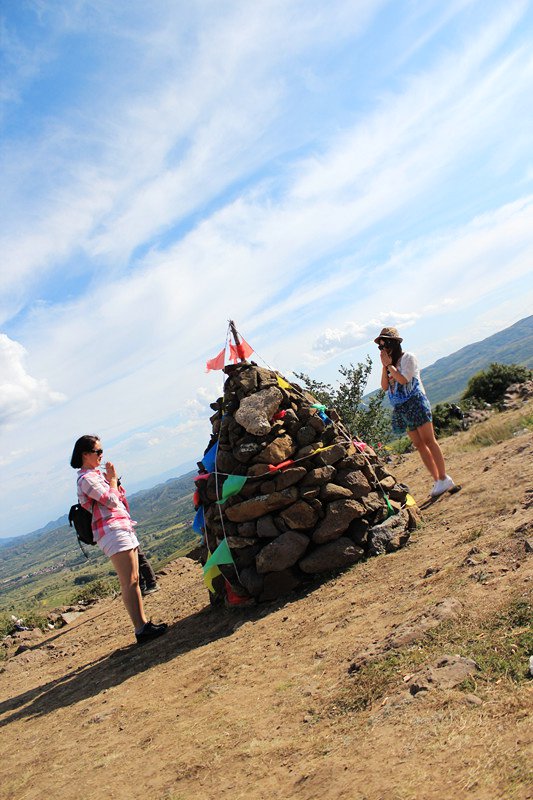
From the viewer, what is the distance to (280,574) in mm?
6570

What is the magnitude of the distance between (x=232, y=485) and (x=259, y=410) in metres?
1.09

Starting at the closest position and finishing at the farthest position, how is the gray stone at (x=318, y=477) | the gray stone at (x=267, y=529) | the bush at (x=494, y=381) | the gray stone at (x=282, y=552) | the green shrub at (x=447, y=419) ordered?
the gray stone at (x=282, y=552) → the gray stone at (x=267, y=529) → the gray stone at (x=318, y=477) → the green shrub at (x=447, y=419) → the bush at (x=494, y=381)

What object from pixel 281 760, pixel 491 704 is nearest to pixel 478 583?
pixel 491 704

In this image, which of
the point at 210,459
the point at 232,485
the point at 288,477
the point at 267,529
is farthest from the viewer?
the point at 210,459

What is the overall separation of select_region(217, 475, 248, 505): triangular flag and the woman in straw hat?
8.63 feet

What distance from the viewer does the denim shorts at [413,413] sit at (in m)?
7.73

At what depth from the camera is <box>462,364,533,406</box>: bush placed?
22344 mm

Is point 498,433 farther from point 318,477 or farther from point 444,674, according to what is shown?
point 444,674

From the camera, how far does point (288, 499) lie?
668 cm

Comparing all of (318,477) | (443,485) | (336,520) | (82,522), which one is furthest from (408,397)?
(82,522)

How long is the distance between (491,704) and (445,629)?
3.19ft

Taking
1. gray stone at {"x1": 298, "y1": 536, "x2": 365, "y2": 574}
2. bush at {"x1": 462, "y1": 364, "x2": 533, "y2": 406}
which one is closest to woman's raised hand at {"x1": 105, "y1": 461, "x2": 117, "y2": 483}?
gray stone at {"x1": 298, "y1": 536, "x2": 365, "y2": 574}

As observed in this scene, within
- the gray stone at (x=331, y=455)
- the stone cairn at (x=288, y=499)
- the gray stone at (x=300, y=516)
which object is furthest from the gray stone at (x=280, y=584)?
the gray stone at (x=331, y=455)

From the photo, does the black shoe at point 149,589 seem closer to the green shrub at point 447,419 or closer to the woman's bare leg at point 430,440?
the woman's bare leg at point 430,440
